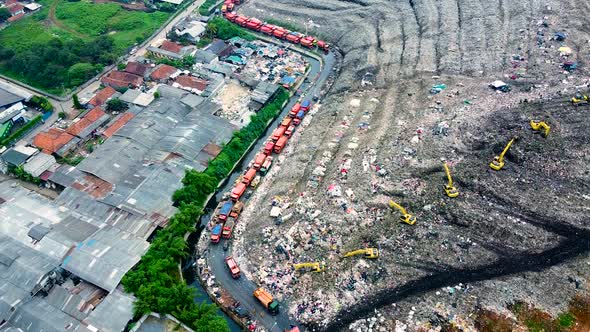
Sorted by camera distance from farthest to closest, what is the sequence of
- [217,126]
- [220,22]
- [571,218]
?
1. [220,22]
2. [217,126]
3. [571,218]

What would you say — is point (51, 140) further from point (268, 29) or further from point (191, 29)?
point (268, 29)

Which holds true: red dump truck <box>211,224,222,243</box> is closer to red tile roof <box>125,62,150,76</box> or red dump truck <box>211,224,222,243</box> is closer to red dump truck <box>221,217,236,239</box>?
red dump truck <box>221,217,236,239</box>

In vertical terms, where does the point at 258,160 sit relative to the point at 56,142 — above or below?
below

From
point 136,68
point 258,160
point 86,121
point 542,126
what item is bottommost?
point 258,160

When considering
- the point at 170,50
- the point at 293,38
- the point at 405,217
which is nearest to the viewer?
the point at 405,217

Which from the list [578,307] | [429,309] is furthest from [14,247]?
[578,307]

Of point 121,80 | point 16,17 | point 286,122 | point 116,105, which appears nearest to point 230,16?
point 121,80

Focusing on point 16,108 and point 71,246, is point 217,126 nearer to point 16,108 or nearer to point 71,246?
point 71,246

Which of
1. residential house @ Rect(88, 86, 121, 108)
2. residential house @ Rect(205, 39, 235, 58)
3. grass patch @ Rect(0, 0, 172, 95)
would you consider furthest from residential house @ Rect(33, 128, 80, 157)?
residential house @ Rect(205, 39, 235, 58)
